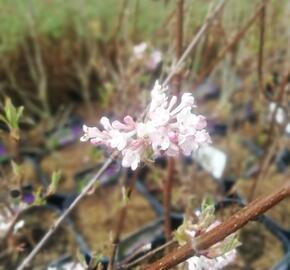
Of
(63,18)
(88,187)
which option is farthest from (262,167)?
(63,18)

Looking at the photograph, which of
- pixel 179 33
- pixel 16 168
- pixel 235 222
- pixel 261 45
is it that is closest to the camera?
pixel 235 222

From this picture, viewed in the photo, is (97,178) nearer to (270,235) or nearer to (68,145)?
(270,235)

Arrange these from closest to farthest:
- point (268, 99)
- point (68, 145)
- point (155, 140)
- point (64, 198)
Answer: point (155, 140)
point (268, 99)
point (64, 198)
point (68, 145)

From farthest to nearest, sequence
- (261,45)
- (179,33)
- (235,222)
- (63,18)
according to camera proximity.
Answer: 1. (63,18)
2. (261,45)
3. (179,33)
4. (235,222)

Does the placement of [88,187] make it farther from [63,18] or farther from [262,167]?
[63,18]

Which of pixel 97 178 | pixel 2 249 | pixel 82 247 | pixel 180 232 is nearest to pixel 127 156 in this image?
pixel 180 232

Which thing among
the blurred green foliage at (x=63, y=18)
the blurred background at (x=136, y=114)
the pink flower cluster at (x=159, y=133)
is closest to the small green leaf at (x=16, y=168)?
Result: the blurred background at (x=136, y=114)
